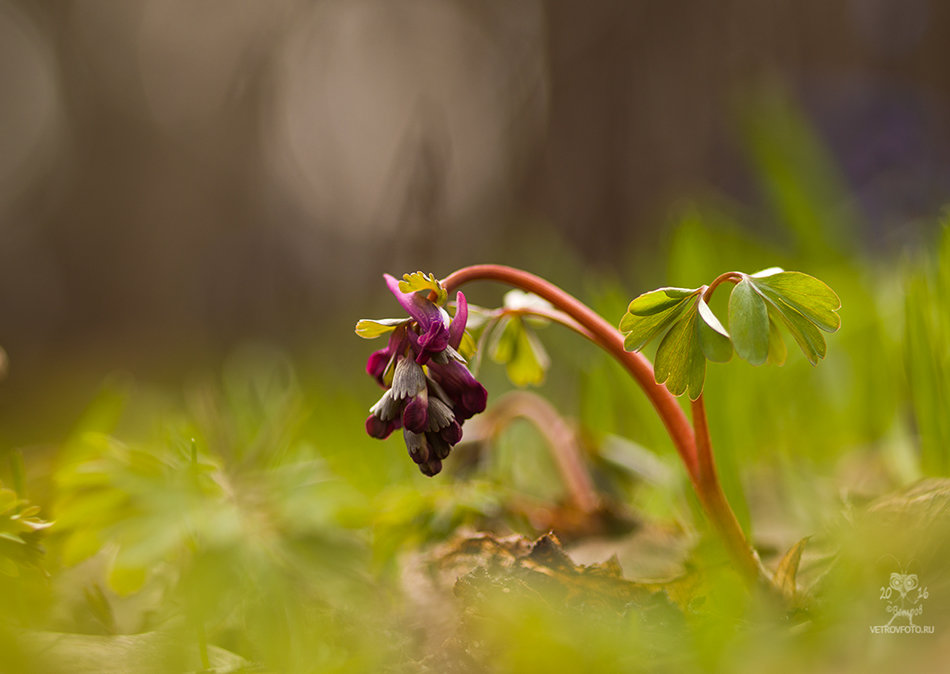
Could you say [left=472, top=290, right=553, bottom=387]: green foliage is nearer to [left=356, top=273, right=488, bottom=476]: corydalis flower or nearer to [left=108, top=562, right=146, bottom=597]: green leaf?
[left=356, top=273, right=488, bottom=476]: corydalis flower

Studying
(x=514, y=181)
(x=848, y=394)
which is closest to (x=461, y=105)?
(x=514, y=181)

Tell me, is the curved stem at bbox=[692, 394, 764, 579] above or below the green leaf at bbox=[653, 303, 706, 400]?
below

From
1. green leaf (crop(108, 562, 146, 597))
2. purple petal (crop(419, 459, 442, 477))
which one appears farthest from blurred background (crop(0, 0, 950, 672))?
purple petal (crop(419, 459, 442, 477))

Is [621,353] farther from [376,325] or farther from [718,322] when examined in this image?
[376,325]

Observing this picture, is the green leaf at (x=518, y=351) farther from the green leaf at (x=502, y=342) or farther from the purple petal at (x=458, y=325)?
the purple petal at (x=458, y=325)

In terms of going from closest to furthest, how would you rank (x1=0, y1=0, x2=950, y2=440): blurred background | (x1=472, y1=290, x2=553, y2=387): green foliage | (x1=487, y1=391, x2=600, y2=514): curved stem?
1. (x1=472, y1=290, x2=553, y2=387): green foliage
2. (x1=487, y1=391, x2=600, y2=514): curved stem
3. (x1=0, y1=0, x2=950, y2=440): blurred background

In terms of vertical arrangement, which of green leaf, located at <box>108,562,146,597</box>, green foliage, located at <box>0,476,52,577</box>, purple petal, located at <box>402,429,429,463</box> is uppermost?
purple petal, located at <box>402,429,429,463</box>

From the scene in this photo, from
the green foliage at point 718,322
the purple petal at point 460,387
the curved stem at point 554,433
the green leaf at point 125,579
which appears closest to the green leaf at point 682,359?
the green foliage at point 718,322
